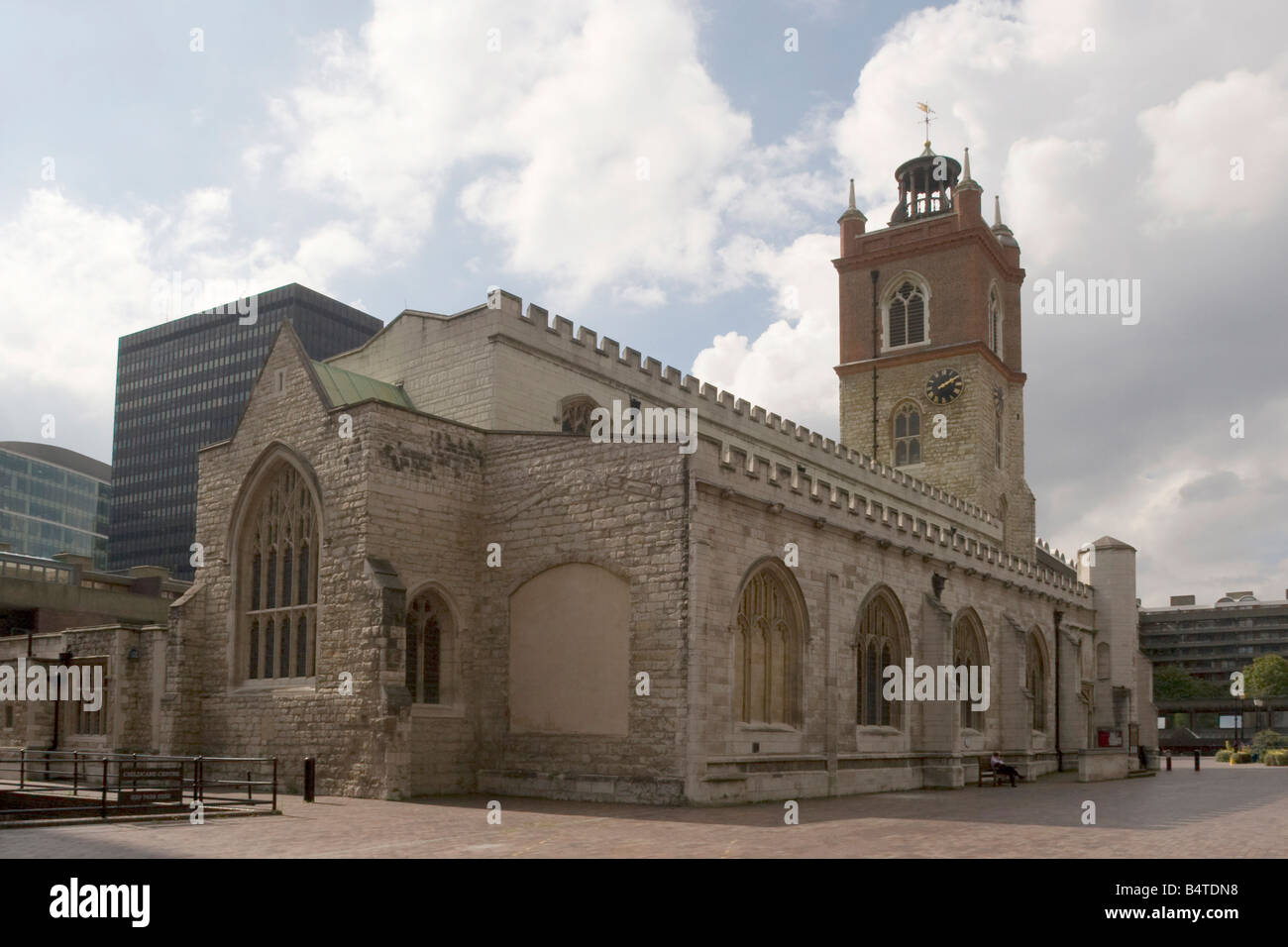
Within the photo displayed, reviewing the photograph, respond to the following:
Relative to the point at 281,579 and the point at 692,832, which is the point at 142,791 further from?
the point at 692,832

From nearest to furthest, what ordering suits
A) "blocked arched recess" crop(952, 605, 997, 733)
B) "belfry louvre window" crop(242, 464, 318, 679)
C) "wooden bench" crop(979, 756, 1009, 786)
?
"belfry louvre window" crop(242, 464, 318, 679) < "wooden bench" crop(979, 756, 1009, 786) < "blocked arched recess" crop(952, 605, 997, 733)

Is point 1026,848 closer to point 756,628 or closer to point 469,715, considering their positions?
point 756,628

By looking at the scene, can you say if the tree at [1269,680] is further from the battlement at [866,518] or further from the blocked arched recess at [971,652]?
the blocked arched recess at [971,652]

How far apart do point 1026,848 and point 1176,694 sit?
109221 millimetres

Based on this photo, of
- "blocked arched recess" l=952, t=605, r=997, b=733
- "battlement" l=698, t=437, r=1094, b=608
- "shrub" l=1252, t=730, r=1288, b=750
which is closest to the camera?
"battlement" l=698, t=437, r=1094, b=608

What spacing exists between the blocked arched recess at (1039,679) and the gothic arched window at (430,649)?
2242cm

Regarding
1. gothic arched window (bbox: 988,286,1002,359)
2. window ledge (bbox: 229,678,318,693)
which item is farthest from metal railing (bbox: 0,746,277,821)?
gothic arched window (bbox: 988,286,1002,359)

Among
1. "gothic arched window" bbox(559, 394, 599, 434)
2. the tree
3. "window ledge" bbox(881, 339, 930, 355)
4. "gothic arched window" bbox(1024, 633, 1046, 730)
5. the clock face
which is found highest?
"window ledge" bbox(881, 339, 930, 355)

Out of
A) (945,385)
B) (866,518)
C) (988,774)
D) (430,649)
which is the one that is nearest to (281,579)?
(430,649)

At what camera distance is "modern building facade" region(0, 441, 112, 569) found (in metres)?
123

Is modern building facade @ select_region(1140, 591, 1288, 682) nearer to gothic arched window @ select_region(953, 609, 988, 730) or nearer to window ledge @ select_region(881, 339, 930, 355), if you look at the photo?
window ledge @ select_region(881, 339, 930, 355)

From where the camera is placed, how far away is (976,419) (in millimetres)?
54500

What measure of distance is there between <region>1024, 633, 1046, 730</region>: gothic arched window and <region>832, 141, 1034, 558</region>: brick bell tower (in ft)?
44.0

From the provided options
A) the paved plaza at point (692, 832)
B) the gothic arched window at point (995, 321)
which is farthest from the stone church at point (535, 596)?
the gothic arched window at point (995, 321)
